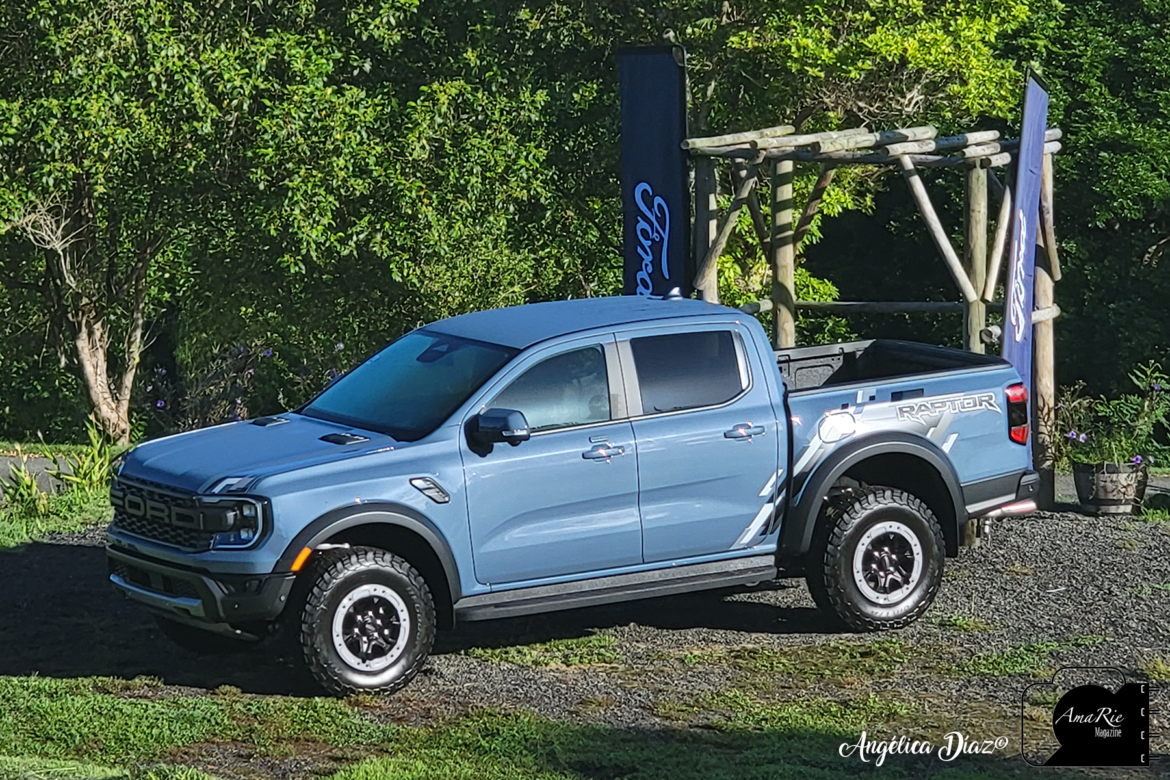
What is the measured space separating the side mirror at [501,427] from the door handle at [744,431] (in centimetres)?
120

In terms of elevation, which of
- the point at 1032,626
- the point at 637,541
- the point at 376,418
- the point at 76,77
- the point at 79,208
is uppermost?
the point at 76,77

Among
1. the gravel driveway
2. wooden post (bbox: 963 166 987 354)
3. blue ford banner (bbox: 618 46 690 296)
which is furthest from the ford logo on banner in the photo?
the gravel driveway

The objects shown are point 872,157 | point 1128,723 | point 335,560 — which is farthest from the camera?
point 872,157

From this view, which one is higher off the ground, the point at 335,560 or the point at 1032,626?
the point at 335,560

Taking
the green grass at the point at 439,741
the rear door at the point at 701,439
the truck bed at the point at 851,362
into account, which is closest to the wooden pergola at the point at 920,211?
the truck bed at the point at 851,362

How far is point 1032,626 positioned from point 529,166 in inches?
388

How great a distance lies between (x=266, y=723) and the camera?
25.7 ft

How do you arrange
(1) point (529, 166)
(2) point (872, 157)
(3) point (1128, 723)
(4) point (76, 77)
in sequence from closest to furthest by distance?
(3) point (1128, 723)
(2) point (872, 157)
(4) point (76, 77)
(1) point (529, 166)

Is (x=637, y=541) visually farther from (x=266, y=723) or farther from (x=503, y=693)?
(x=266, y=723)

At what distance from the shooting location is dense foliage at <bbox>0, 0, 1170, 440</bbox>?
17219 mm

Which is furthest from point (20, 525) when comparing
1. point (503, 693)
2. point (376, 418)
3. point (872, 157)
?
point (872, 157)

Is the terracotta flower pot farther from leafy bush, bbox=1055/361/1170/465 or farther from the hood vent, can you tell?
the hood vent

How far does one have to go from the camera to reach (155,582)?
8.51m
